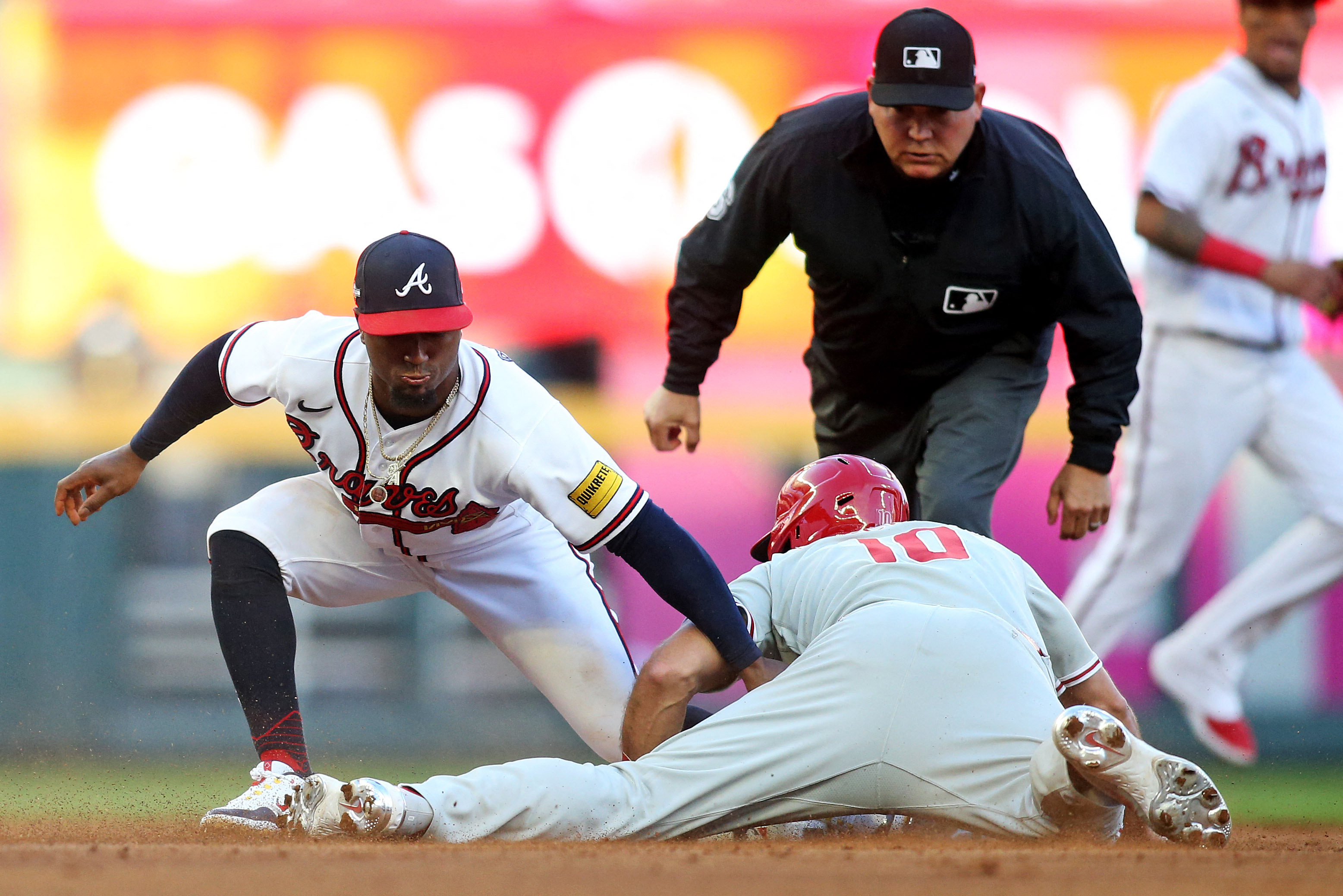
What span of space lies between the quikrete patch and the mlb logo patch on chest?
1119 millimetres

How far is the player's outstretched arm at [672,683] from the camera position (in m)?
3.42

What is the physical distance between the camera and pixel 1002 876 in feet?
8.58

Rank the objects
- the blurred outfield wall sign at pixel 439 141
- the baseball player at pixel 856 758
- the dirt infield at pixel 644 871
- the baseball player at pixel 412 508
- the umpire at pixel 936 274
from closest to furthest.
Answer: the dirt infield at pixel 644 871 → the baseball player at pixel 856 758 → the baseball player at pixel 412 508 → the umpire at pixel 936 274 → the blurred outfield wall sign at pixel 439 141

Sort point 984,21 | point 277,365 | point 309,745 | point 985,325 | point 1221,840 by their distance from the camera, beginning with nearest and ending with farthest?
point 1221,840 < point 277,365 < point 985,325 < point 309,745 < point 984,21

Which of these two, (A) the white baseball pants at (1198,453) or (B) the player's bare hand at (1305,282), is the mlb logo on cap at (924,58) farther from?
(A) the white baseball pants at (1198,453)

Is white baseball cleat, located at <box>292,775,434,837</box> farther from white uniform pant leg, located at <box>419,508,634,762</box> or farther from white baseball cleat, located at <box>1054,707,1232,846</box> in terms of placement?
white baseball cleat, located at <box>1054,707,1232,846</box>

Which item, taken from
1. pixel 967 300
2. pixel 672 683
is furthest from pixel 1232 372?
pixel 672 683

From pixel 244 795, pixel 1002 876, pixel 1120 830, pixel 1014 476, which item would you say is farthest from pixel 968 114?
pixel 1014 476

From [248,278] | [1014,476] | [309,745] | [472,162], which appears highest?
[472,162]

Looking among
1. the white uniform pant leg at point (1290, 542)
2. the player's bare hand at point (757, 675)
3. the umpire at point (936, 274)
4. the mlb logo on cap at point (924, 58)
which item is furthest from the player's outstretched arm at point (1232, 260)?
the player's bare hand at point (757, 675)

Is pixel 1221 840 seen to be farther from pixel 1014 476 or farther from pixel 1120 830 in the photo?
pixel 1014 476

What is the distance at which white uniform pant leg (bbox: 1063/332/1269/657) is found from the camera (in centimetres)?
552

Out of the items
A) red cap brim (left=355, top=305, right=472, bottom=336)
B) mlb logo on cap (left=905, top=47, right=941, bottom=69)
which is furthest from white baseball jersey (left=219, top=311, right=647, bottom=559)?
mlb logo on cap (left=905, top=47, right=941, bottom=69)

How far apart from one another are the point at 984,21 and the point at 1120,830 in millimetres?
5096
